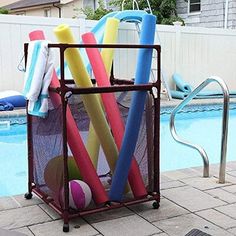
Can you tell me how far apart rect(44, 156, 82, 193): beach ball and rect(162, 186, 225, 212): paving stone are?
31.4 inches

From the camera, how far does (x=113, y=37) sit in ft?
Result: 9.53

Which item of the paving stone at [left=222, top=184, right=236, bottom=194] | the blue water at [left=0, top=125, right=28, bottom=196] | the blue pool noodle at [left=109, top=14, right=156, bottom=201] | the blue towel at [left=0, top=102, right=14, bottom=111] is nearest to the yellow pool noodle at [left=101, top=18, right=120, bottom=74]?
the blue pool noodle at [left=109, top=14, right=156, bottom=201]

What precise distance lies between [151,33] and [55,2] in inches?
686

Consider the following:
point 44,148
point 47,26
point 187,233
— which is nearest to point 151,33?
point 44,148

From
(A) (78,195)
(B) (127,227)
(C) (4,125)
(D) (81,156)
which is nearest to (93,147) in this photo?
(D) (81,156)

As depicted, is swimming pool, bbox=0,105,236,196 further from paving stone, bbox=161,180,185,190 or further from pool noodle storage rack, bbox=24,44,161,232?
paving stone, bbox=161,180,185,190

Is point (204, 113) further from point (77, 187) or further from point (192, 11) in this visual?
point (77, 187)

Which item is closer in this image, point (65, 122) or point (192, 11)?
point (65, 122)

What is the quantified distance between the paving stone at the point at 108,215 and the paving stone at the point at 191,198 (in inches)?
16.6

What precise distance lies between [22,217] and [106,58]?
1268 mm

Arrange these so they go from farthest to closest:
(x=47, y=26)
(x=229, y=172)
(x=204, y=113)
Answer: (x=204, y=113) < (x=47, y=26) < (x=229, y=172)

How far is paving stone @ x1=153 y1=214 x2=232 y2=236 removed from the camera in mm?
2475

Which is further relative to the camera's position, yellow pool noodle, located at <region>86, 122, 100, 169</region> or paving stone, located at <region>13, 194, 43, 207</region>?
paving stone, located at <region>13, 194, 43, 207</region>

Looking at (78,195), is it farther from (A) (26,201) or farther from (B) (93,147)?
(A) (26,201)
